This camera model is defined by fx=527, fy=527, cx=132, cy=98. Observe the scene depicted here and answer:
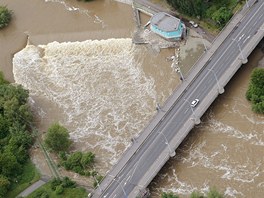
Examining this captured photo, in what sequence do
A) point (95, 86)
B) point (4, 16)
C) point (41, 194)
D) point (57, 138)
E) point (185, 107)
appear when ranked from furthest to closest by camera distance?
point (4, 16)
point (95, 86)
point (185, 107)
point (57, 138)
point (41, 194)

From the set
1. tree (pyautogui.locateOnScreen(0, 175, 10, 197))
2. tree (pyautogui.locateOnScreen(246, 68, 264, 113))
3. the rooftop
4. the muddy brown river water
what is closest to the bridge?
the muddy brown river water

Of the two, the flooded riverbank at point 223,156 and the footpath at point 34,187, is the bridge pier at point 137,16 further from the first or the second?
the footpath at point 34,187

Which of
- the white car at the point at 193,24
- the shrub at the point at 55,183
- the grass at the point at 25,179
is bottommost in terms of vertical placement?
the grass at the point at 25,179

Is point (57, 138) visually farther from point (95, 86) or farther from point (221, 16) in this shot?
point (221, 16)

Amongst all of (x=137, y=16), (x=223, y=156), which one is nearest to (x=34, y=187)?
(x=223, y=156)

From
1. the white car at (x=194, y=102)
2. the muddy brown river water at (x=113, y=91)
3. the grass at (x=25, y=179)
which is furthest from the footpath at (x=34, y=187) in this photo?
the white car at (x=194, y=102)

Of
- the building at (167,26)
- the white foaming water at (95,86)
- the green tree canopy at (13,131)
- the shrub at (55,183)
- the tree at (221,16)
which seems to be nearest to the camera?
the shrub at (55,183)

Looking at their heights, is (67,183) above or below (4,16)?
below
